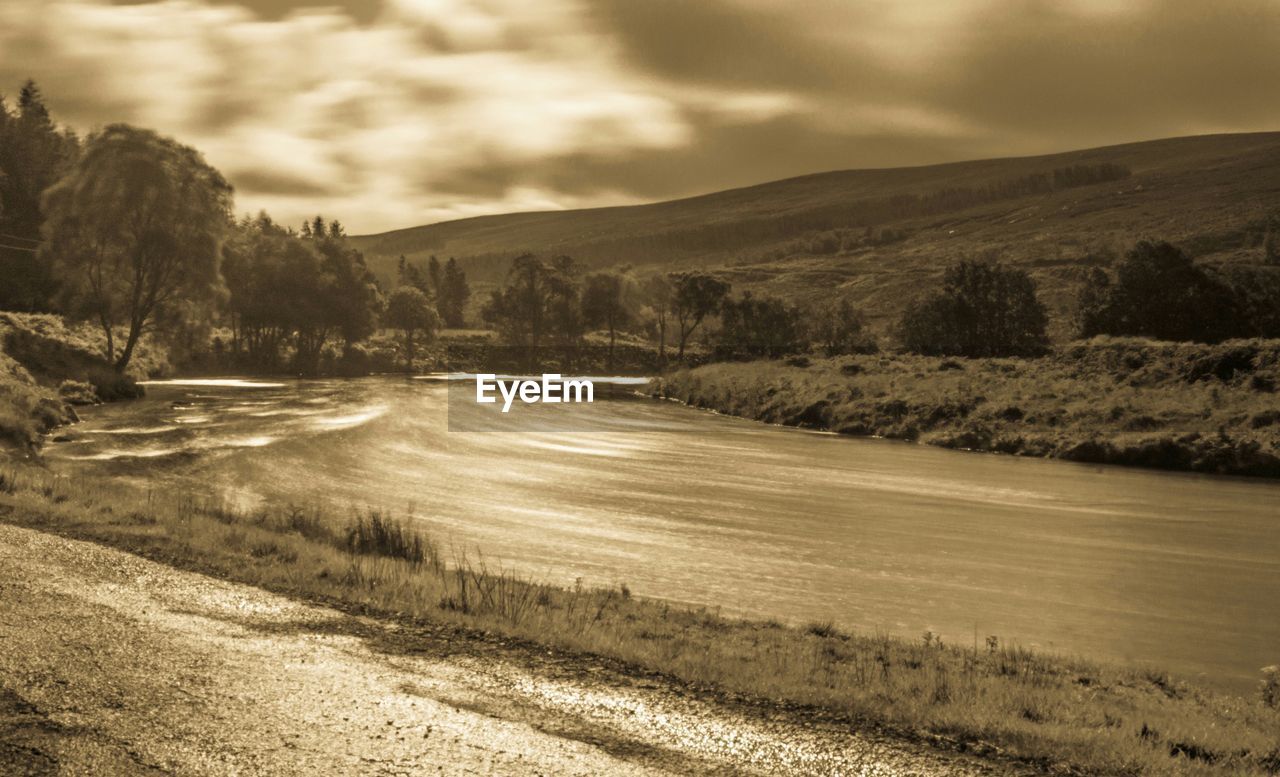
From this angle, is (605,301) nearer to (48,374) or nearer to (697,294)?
(697,294)

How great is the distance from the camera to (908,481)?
37.3m

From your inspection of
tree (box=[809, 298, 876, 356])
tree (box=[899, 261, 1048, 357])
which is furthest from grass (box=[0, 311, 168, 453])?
tree (box=[809, 298, 876, 356])

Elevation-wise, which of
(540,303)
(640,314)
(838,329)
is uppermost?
(540,303)

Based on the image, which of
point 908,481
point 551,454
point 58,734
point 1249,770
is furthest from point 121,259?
point 1249,770

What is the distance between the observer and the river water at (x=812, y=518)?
19.0m

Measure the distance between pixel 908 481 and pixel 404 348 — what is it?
3920 inches

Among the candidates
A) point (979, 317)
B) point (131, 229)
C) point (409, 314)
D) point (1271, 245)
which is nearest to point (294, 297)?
point (409, 314)

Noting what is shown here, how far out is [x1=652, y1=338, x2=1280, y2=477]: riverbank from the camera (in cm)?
4347

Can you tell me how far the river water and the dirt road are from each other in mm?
8151

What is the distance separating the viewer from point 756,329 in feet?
425

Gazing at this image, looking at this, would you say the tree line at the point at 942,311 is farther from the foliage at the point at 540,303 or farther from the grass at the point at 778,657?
the grass at the point at 778,657

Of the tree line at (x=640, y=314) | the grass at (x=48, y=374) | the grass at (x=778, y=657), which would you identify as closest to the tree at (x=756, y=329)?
the tree line at (x=640, y=314)

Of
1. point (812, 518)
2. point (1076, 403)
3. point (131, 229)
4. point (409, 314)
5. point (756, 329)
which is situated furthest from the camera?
point (756, 329)

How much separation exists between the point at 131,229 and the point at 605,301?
254 ft
